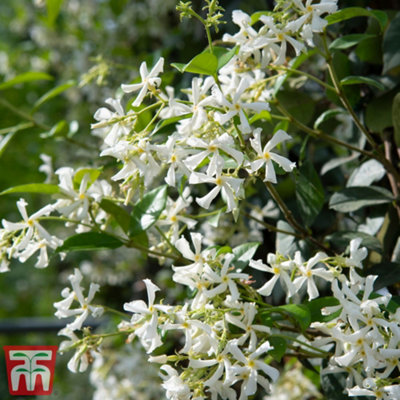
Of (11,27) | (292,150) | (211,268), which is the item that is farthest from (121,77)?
(11,27)

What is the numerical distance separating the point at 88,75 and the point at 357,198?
506 mm

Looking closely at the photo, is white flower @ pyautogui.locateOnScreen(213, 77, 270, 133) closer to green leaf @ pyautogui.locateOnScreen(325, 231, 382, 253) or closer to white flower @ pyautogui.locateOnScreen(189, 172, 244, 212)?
white flower @ pyautogui.locateOnScreen(189, 172, 244, 212)

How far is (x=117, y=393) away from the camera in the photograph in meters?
1.19

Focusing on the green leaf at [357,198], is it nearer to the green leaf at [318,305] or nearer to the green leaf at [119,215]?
the green leaf at [318,305]

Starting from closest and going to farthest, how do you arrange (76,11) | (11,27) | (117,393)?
(117,393), (76,11), (11,27)

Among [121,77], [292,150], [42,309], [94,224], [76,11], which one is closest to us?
[94,224]

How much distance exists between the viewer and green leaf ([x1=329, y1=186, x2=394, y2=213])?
72 centimetres

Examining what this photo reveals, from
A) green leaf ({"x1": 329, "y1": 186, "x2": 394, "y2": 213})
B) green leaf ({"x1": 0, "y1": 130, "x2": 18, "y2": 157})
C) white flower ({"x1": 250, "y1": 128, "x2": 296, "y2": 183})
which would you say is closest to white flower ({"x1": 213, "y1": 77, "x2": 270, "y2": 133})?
white flower ({"x1": 250, "y1": 128, "x2": 296, "y2": 183})

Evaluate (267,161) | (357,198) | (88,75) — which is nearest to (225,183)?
(267,161)

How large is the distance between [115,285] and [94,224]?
50.2 inches

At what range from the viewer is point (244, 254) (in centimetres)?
67

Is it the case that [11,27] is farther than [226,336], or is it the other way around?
[11,27]

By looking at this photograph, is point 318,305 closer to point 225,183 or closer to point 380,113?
point 225,183

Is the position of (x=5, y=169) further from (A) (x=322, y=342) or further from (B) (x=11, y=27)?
(A) (x=322, y=342)
